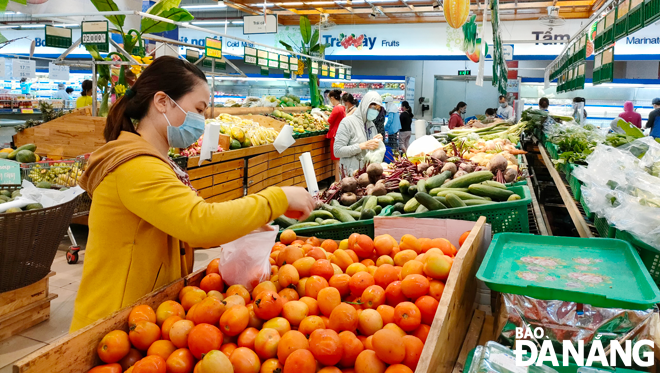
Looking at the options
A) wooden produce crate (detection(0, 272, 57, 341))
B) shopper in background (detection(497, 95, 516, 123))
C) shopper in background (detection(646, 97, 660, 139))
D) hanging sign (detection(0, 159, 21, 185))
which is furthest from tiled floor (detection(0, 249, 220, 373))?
shopper in background (detection(497, 95, 516, 123))

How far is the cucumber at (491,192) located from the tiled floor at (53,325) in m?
2.83

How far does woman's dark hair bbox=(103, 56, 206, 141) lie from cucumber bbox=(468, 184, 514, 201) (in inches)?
73.1

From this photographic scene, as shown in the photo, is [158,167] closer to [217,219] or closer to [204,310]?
[217,219]

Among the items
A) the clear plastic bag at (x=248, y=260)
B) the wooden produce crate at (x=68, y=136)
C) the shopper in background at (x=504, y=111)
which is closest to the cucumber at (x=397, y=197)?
the clear plastic bag at (x=248, y=260)

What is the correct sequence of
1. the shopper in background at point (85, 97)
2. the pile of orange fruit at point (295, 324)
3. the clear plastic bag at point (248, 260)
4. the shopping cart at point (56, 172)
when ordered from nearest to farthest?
the pile of orange fruit at point (295, 324)
the clear plastic bag at point (248, 260)
the shopping cart at point (56, 172)
the shopper in background at point (85, 97)

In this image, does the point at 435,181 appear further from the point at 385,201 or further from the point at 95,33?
the point at 95,33

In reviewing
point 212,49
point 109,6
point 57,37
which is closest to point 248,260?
point 109,6

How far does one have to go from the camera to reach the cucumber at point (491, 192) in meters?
2.74

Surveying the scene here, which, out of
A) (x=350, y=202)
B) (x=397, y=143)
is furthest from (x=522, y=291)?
(x=397, y=143)

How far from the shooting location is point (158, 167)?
1.38m

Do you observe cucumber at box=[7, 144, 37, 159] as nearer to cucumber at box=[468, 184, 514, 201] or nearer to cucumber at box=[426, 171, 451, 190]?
cucumber at box=[426, 171, 451, 190]

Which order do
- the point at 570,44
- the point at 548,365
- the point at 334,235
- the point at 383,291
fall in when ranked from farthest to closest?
the point at 570,44, the point at 334,235, the point at 383,291, the point at 548,365

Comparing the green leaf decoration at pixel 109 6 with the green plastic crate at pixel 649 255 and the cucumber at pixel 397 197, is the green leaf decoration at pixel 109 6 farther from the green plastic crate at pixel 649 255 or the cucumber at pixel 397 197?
the green plastic crate at pixel 649 255

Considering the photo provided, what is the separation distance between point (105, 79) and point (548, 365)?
6.05m
